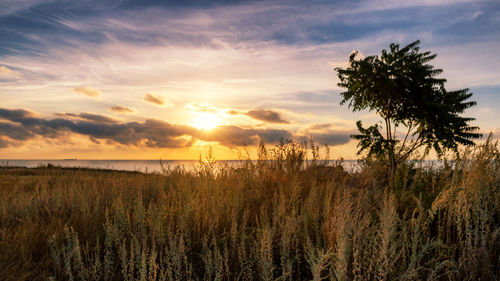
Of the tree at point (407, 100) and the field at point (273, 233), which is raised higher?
the tree at point (407, 100)

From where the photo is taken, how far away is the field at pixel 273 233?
3.56 meters

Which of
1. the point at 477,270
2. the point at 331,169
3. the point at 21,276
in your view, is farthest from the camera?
the point at 331,169

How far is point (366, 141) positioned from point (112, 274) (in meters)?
9.50

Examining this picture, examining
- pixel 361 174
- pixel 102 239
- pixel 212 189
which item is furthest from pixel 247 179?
pixel 102 239

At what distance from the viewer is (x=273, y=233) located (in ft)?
12.7

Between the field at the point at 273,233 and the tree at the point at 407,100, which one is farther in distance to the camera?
the tree at the point at 407,100

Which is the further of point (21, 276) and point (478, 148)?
point (478, 148)

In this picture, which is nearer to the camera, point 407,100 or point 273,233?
point 273,233

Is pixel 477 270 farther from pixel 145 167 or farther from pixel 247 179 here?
pixel 145 167

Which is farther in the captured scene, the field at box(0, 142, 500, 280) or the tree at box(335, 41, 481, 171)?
the tree at box(335, 41, 481, 171)

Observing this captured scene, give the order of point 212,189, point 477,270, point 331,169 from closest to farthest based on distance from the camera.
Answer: point 477,270 → point 212,189 → point 331,169

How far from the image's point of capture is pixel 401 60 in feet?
38.9

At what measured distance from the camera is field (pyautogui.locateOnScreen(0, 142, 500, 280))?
356 cm

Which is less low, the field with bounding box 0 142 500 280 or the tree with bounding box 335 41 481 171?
the tree with bounding box 335 41 481 171
